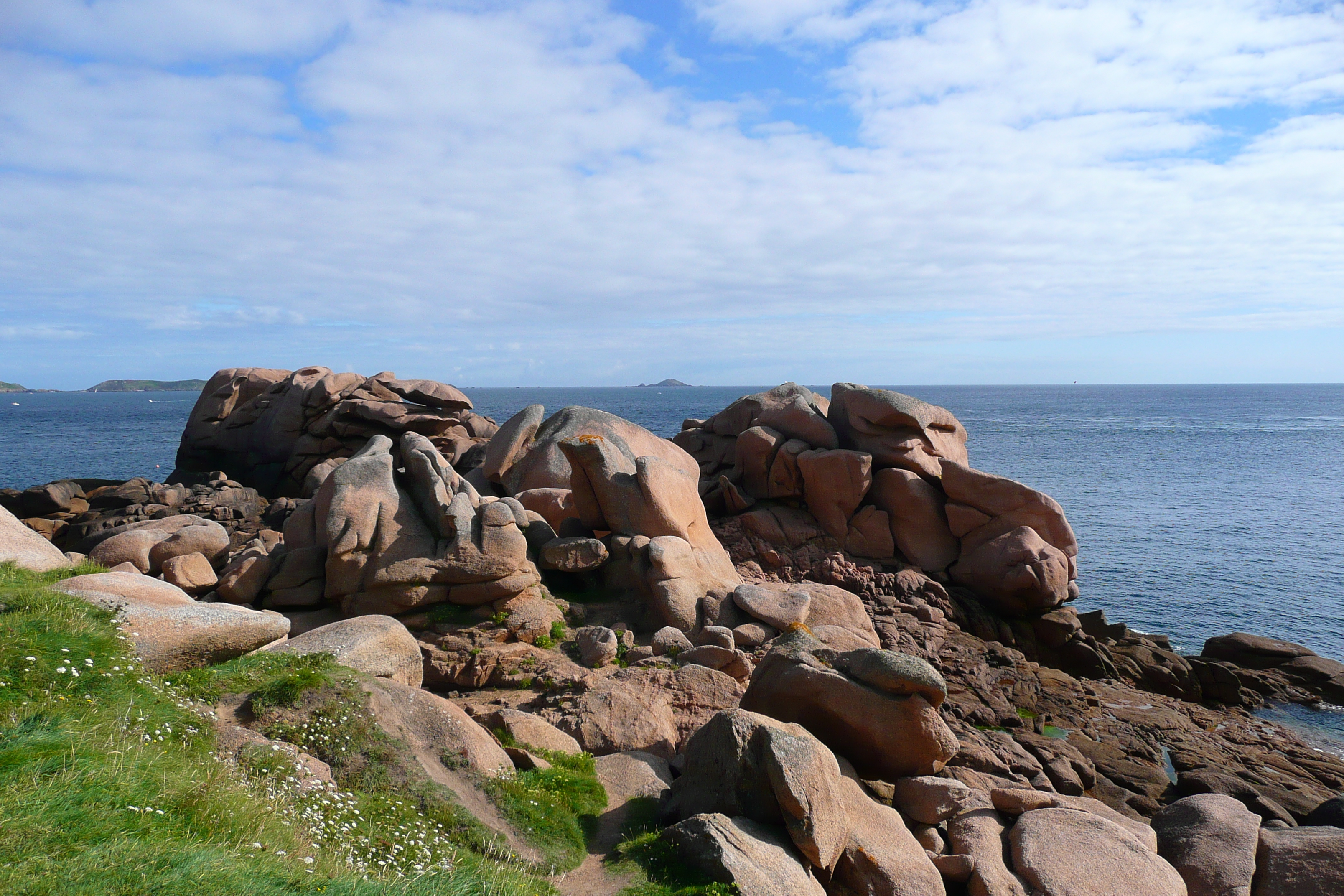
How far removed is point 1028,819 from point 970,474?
16419mm

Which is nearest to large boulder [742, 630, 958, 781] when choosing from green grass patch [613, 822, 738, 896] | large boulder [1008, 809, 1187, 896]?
large boulder [1008, 809, 1187, 896]

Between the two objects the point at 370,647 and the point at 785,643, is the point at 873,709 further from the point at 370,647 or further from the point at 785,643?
the point at 370,647

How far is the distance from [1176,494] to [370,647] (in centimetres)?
5852

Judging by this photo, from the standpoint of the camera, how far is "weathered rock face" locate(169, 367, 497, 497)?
143 feet

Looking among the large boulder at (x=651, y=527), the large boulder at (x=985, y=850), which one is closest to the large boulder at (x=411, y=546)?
the large boulder at (x=651, y=527)

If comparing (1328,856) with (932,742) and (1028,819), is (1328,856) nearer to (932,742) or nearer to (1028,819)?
(1028,819)

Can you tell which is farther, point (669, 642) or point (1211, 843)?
point (669, 642)

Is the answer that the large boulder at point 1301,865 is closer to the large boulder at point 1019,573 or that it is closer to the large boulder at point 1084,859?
the large boulder at point 1084,859

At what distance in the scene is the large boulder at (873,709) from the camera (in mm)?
13758

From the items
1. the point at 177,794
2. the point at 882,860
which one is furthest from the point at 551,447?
the point at 177,794

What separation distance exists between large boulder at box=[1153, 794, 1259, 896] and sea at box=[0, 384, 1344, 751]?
1042 cm

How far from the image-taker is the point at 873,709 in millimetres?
13789

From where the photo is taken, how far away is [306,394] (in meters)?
46.3

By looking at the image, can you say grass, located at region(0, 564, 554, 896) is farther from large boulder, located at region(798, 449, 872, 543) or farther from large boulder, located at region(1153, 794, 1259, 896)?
large boulder, located at region(798, 449, 872, 543)
